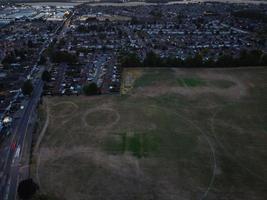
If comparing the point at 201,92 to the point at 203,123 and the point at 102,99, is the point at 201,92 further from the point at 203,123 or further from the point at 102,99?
the point at 102,99

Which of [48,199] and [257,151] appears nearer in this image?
[48,199]

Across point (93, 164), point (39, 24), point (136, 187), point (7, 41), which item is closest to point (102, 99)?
point (93, 164)

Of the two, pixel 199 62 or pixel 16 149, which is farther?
pixel 199 62

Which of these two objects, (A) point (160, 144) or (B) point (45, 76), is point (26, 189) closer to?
(A) point (160, 144)

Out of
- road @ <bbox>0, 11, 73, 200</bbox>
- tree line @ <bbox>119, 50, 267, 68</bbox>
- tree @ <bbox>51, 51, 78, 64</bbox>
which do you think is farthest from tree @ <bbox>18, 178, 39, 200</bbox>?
tree @ <bbox>51, 51, 78, 64</bbox>

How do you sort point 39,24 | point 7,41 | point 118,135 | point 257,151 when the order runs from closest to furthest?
point 257,151, point 118,135, point 7,41, point 39,24

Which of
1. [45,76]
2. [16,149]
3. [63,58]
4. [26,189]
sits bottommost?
[16,149]

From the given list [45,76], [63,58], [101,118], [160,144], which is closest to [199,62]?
[101,118]
